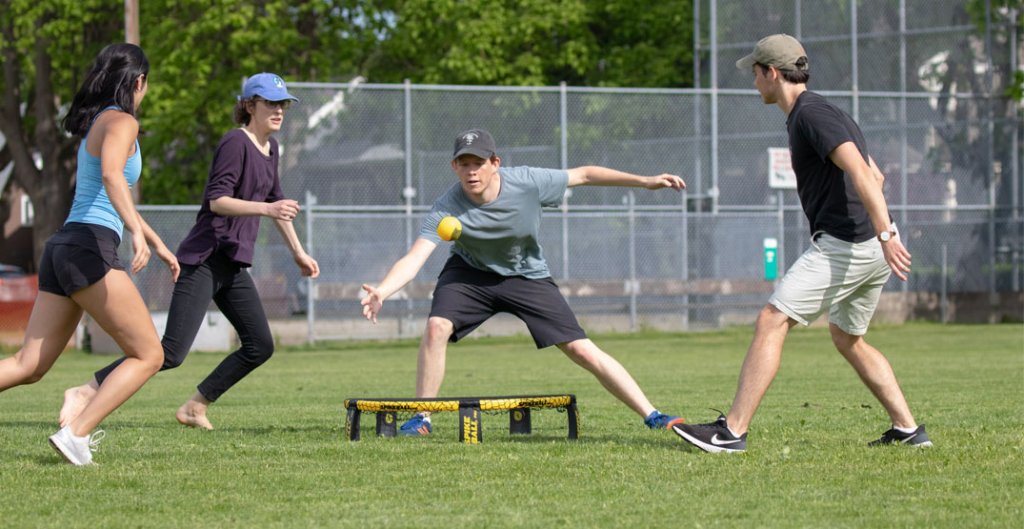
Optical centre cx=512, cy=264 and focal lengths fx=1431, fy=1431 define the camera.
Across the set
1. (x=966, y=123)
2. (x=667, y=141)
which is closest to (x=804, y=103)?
(x=667, y=141)

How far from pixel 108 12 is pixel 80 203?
81.3 feet

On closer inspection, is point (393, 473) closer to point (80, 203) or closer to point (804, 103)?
point (80, 203)

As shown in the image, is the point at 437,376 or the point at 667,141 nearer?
the point at 437,376

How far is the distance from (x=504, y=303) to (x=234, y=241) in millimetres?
1675

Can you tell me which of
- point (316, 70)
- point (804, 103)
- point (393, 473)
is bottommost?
point (393, 473)

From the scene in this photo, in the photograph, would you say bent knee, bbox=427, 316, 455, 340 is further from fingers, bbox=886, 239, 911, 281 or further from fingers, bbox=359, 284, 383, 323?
fingers, bbox=886, 239, 911, 281

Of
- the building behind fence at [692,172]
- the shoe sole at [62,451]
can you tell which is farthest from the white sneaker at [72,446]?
the building behind fence at [692,172]

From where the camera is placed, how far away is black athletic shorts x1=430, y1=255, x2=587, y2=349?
25.4 ft

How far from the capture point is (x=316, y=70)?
29.3 m

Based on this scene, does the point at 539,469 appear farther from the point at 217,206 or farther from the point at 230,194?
the point at 230,194

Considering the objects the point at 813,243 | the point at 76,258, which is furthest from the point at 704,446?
the point at 76,258

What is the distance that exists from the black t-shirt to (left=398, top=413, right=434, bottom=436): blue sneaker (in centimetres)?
250

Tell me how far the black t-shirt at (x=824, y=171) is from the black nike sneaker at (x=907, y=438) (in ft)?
3.44

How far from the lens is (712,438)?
22.7 ft
